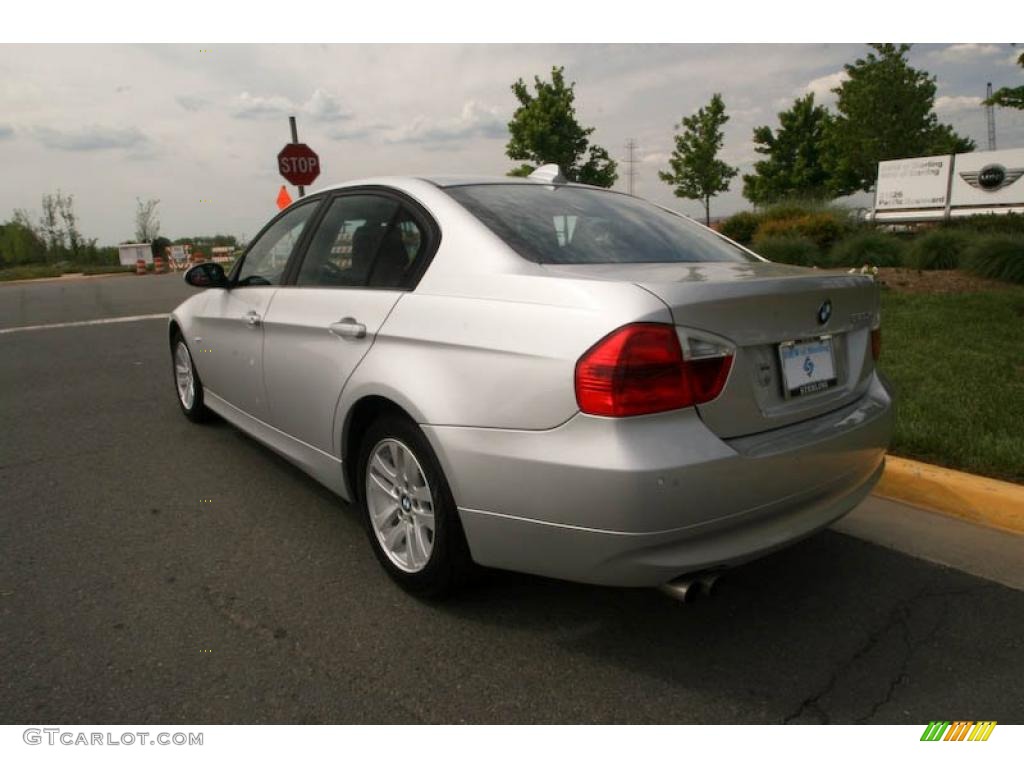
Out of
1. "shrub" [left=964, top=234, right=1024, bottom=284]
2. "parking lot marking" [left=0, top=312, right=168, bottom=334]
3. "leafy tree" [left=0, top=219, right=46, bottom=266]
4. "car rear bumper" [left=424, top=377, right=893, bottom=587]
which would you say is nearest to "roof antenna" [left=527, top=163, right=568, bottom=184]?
"car rear bumper" [left=424, top=377, right=893, bottom=587]

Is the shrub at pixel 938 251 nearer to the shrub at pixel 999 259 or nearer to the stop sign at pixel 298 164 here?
the shrub at pixel 999 259

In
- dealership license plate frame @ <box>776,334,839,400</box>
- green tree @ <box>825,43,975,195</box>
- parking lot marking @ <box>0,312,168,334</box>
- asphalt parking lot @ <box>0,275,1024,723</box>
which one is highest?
green tree @ <box>825,43,975,195</box>

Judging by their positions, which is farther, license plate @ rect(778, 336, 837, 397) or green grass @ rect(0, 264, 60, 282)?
green grass @ rect(0, 264, 60, 282)

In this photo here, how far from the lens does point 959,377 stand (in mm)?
5078

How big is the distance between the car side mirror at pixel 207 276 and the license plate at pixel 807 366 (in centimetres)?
319

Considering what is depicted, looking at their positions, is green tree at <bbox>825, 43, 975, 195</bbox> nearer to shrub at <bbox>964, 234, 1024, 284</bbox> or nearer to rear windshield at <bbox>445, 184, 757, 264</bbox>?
shrub at <bbox>964, 234, 1024, 284</bbox>

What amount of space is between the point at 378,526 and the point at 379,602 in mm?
291

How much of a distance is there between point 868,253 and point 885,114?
24101mm

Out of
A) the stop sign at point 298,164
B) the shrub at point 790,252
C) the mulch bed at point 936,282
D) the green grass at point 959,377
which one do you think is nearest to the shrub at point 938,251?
the mulch bed at point 936,282

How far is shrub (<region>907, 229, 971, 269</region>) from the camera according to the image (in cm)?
1070

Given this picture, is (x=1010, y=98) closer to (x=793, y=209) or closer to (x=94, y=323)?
(x=793, y=209)

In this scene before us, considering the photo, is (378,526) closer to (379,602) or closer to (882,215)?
(379,602)

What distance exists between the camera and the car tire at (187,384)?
4.95 meters
